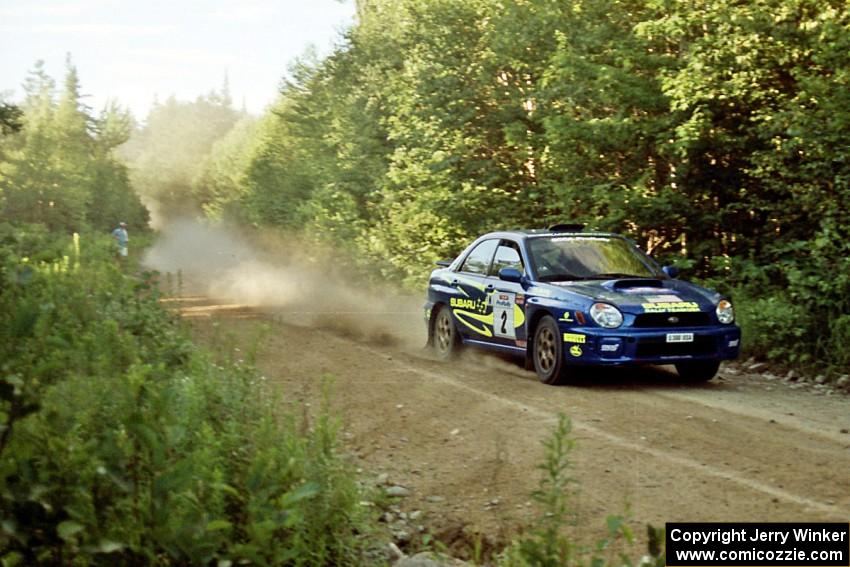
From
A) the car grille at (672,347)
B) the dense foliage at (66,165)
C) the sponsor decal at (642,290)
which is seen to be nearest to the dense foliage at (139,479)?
the car grille at (672,347)

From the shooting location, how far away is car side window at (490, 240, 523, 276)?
13.7m

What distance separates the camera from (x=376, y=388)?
1179 cm

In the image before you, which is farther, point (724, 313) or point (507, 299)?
point (507, 299)

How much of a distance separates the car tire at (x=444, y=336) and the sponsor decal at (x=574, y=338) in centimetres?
292

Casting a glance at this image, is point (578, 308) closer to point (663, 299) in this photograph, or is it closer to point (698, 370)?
point (663, 299)

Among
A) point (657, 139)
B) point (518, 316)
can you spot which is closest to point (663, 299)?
point (518, 316)

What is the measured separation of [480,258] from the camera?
48.0ft

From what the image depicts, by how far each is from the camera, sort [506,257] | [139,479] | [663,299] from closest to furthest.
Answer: [139,479] < [663,299] < [506,257]

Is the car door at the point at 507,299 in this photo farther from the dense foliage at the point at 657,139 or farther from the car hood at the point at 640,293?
the dense foliage at the point at 657,139

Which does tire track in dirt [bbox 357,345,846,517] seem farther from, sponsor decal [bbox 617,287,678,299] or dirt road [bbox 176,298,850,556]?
sponsor decal [bbox 617,287,678,299]

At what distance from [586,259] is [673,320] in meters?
1.72

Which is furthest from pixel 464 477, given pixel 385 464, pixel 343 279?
Result: pixel 343 279

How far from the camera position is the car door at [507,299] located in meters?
13.1

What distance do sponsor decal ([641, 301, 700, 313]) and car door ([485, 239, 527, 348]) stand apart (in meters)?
1.57
